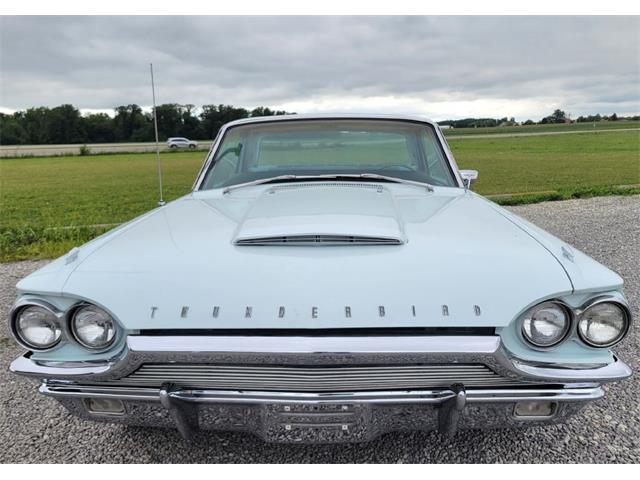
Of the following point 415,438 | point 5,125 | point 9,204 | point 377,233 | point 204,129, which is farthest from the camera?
point 5,125

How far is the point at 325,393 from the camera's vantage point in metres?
1.67

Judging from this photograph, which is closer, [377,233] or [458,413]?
[458,413]

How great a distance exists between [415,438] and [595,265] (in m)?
1.05

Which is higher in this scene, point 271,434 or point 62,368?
point 62,368

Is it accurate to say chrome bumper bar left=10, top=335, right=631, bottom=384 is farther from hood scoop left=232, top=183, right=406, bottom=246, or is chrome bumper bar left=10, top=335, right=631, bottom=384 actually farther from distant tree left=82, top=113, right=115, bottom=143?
distant tree left=82, top=113, right=115, bottom=143

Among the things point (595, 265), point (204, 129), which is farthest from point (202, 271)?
point (204, 129)

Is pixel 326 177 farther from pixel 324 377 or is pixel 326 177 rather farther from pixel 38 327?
pixel 38 327

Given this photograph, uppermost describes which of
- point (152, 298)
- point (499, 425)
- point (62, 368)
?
point (152, 298)

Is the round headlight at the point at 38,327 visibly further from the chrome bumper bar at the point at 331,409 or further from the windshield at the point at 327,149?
the windshield at the point at 327,149

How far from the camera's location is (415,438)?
7.45ft

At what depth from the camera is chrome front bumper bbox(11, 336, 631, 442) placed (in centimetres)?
161

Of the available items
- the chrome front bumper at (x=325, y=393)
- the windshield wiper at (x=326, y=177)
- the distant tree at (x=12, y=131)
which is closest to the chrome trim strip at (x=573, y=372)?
the chrome front bumper at (x=325, y=393)
